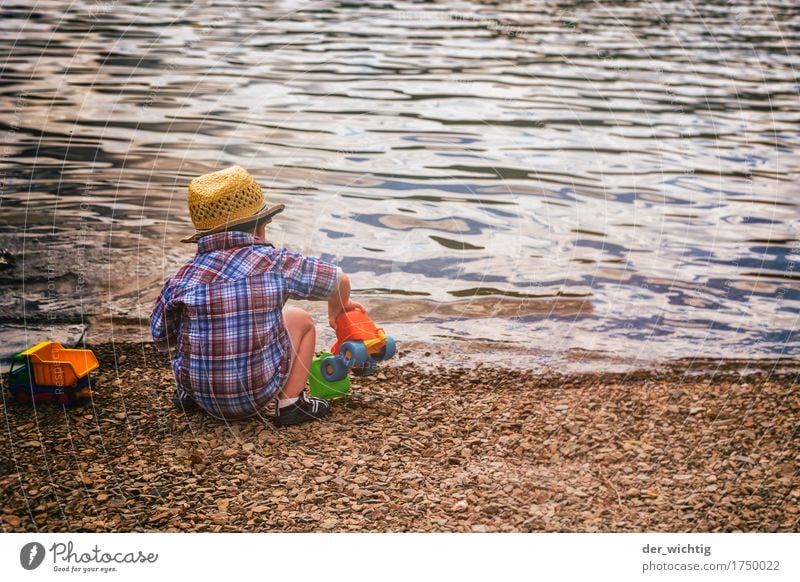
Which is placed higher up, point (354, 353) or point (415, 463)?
point (354, 353)

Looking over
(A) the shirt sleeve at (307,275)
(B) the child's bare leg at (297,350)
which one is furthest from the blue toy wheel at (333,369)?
(A) the shirt sleeve at (307,275)

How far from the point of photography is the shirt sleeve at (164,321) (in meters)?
4.25

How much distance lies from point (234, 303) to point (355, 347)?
2.29ft

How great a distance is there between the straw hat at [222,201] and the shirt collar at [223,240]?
24mm

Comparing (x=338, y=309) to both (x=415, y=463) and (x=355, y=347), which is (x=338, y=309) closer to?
(x=355, y=347)

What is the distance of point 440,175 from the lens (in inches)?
349

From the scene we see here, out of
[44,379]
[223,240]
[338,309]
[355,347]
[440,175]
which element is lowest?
[440,175]

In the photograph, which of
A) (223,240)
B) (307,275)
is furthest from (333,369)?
(223,240)

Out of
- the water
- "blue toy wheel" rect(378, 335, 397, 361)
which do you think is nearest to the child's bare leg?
"blue toy wheel" rect(378, 335, 397, 361)

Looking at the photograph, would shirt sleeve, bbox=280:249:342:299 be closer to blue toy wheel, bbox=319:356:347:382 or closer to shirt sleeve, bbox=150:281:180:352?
blue toy wheel, bbox=319:356:347:382

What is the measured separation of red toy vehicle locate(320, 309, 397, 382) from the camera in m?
4.55

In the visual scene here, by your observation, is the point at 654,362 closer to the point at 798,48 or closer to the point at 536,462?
the point at 536,462

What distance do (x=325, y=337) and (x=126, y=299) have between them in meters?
1.53
